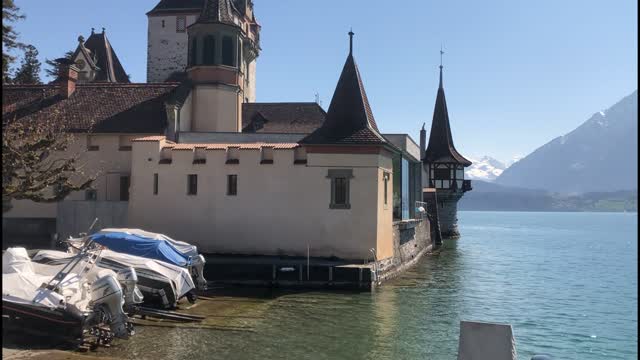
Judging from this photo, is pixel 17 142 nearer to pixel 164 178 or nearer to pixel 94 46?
pixel 164 178

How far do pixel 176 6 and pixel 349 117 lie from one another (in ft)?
114

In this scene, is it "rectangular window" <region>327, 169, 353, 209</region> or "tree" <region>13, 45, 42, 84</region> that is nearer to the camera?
"rectangular window" <region>327, 169, 353, 209</region>

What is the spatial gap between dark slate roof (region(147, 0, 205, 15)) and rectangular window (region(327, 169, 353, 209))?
3389 centimetres

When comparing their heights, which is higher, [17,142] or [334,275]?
[17,142]

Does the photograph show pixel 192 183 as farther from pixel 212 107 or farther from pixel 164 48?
pixel 164 48

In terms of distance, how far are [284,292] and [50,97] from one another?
2109cm

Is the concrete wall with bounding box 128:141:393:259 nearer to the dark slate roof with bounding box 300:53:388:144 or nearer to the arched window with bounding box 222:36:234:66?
the dark slate roof with bounding box 300:53:388:144

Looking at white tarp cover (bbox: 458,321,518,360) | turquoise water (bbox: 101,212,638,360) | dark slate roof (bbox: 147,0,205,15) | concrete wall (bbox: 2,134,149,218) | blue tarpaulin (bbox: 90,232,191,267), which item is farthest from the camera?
dark slate roof (bbox: 147,0,205,15)

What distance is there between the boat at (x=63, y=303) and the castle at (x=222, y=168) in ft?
42.2

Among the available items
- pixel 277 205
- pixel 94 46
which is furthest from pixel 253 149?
pixel 94 46

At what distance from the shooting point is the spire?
70.6 metres

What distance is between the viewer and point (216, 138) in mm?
36562

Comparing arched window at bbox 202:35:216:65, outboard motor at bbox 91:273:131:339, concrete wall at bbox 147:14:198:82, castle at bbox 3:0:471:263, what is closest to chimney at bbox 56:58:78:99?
castle at bbox 3:0:471:263

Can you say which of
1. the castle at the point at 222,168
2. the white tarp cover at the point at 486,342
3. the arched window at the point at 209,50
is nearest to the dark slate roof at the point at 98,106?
the castle at the point at 222,168
